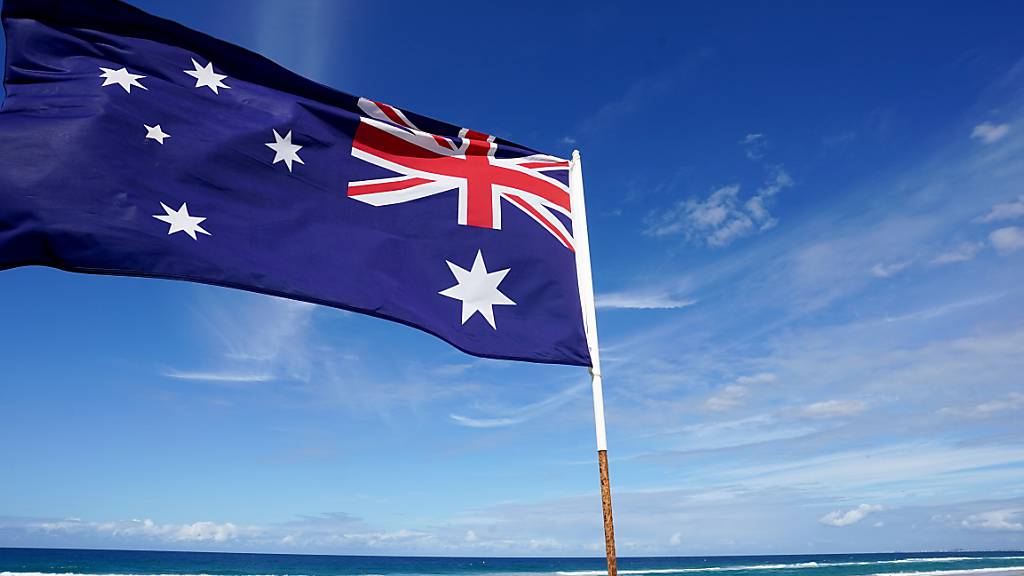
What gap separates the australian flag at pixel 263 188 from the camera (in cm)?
510

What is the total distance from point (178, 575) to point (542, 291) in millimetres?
67694

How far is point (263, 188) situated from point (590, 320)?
269cm

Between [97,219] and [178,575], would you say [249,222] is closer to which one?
[97,219]

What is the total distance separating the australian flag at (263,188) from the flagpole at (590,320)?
295 millimetres

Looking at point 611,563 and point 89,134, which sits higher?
point 89,134

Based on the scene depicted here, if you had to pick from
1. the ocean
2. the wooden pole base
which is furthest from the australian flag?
the ocean

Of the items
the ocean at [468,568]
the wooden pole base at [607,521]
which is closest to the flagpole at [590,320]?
the wooden pole base at [607,521]

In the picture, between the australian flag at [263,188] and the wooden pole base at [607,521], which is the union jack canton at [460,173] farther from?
the wooden pole base at [607,521]

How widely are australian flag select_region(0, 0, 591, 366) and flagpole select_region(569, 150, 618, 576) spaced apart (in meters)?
0.30

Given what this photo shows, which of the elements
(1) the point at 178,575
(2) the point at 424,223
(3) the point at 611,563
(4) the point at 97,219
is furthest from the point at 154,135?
(1) the point at 178,575

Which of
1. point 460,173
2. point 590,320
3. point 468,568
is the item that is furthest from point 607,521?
point 468,568

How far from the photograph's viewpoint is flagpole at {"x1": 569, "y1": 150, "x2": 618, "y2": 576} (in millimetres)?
4852

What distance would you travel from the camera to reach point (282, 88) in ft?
20.8

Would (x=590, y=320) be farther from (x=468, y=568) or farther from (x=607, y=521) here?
(x=468, y=568)
